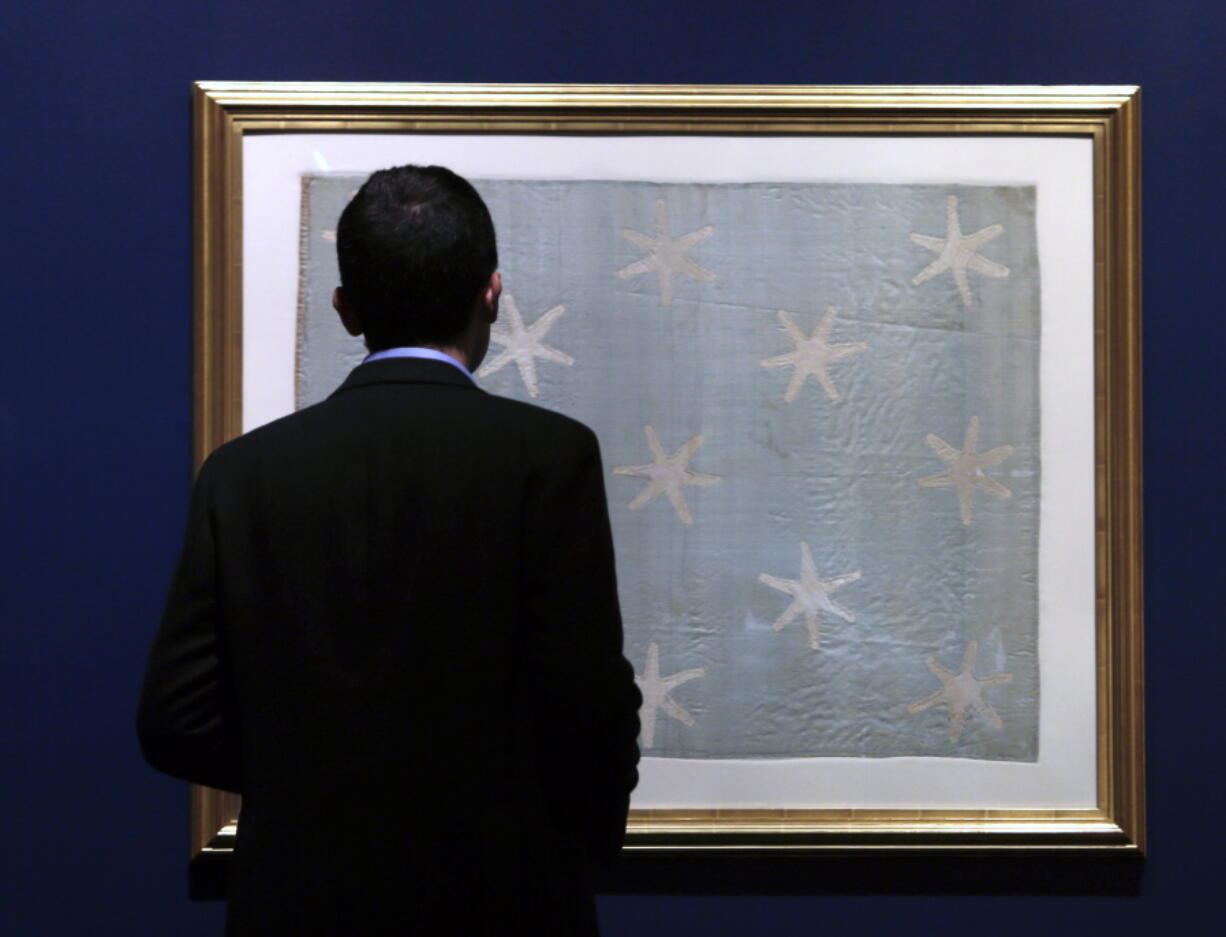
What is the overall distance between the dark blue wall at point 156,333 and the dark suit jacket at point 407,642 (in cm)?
53

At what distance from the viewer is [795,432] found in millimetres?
1318

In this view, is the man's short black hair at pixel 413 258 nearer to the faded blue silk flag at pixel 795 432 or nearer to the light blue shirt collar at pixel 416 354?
the light blue shirt collar at pixel 416 354

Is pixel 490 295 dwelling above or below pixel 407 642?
above

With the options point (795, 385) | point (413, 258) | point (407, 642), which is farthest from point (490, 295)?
point (795, 385)

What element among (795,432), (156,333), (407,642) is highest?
(156,333)

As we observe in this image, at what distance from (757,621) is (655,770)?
179 millimetres

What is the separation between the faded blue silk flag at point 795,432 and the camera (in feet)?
4.32

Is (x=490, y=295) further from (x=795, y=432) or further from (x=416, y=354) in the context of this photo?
(x=795, y=432)

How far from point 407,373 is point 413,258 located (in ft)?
0.25

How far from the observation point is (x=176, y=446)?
1327 millimetres

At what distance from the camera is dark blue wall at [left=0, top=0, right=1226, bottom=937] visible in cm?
133

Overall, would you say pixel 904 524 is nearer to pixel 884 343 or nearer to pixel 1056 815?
pixel 884 343

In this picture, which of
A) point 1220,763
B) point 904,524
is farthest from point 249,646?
point 1220,763

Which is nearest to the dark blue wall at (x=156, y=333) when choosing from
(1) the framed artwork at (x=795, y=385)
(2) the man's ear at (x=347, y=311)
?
(1) the framed artwork at (x=795, y=385)
